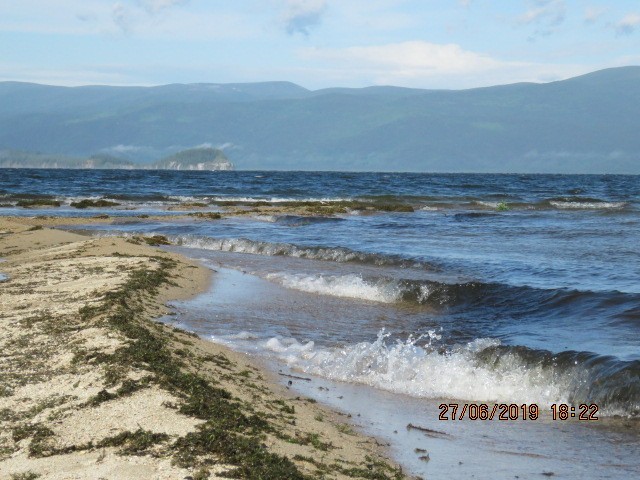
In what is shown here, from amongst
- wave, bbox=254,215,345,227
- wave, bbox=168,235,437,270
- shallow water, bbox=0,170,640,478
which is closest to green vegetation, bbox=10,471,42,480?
shallow water, bbox=0,170,640,478

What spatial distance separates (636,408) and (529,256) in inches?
564

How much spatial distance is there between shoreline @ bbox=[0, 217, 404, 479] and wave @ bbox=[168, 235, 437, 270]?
33.6 ft

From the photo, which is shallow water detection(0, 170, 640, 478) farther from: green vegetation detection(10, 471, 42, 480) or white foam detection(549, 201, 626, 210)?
white foam detection(549, 201, 626, 210)

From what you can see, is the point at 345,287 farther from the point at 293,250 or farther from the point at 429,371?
the point at 293,250

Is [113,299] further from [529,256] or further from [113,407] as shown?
[529,256]

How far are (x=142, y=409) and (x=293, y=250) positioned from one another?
57.1 ft

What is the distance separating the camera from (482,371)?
399 inches

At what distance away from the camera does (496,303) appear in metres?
15.5
